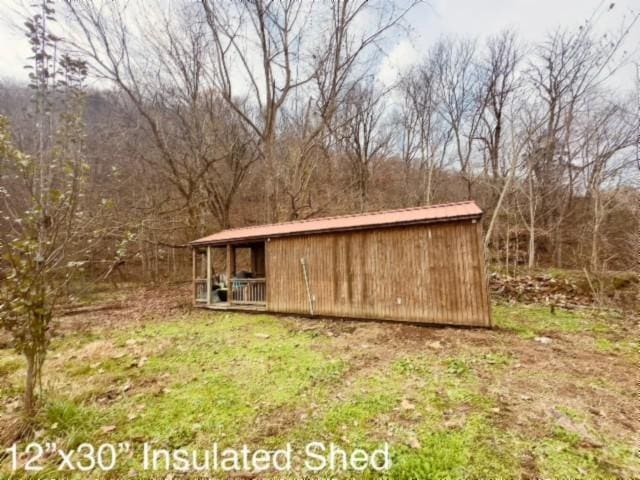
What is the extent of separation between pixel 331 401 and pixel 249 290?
7.40 metres

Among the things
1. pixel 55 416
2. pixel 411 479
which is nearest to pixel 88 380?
pixel 55 416

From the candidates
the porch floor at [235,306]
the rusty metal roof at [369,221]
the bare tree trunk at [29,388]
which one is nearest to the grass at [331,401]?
the bare tree trunk at [29,388]

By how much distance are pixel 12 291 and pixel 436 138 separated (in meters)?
22.2

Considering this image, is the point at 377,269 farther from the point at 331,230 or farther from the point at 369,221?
the point at 331,230

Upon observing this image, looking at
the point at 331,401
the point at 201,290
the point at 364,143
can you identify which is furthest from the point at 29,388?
the point at 364,143

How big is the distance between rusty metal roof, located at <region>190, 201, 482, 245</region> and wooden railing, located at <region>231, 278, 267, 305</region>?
1574mm

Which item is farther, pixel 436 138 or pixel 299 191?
pixel 436 138

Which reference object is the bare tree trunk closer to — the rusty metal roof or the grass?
the grass

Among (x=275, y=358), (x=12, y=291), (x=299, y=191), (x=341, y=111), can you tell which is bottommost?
(x=275, y=358)

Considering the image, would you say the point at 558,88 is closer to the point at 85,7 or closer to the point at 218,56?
the point at 218,56

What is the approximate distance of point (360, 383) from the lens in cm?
439

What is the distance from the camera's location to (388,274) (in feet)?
26.3

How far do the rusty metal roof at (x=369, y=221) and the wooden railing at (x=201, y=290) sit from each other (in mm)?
1601

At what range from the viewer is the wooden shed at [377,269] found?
7.04 m
